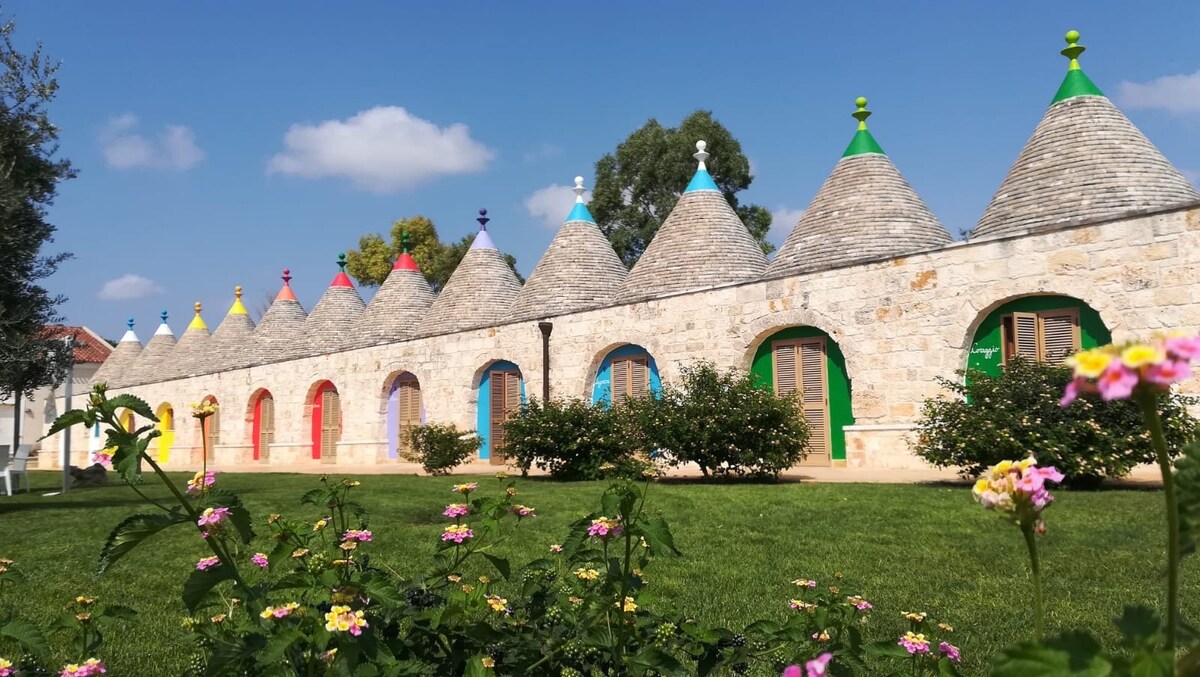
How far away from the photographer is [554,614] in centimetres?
234

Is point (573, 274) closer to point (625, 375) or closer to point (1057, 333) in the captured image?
point (625, 375)

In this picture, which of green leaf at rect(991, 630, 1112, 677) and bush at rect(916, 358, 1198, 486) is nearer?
green leaf at rect(991, 630, 1112, 677)

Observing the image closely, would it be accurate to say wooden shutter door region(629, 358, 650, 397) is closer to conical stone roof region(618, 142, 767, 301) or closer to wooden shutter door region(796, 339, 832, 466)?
conical stone roof region(618, 142, 767, 301)

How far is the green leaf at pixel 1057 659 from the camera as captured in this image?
860mm

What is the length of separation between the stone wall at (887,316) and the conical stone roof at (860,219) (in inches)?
24.6

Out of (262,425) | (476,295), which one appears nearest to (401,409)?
(476,295)

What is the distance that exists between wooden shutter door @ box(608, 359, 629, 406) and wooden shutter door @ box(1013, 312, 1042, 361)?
6779 mm

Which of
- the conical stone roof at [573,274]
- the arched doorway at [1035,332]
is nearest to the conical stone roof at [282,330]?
the conical stone roof at [573,274]

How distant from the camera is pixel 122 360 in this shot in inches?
1435

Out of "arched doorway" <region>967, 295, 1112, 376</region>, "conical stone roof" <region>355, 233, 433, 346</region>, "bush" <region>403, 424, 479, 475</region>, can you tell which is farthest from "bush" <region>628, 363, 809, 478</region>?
"conical stone roof" <region>355, 233, 433, 346</region>

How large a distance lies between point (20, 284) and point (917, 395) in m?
11.8

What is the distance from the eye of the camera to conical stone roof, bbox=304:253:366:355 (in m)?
23.4

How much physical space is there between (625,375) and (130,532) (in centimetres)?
1368

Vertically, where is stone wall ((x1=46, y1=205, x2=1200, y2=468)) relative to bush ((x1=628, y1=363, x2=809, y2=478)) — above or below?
above
